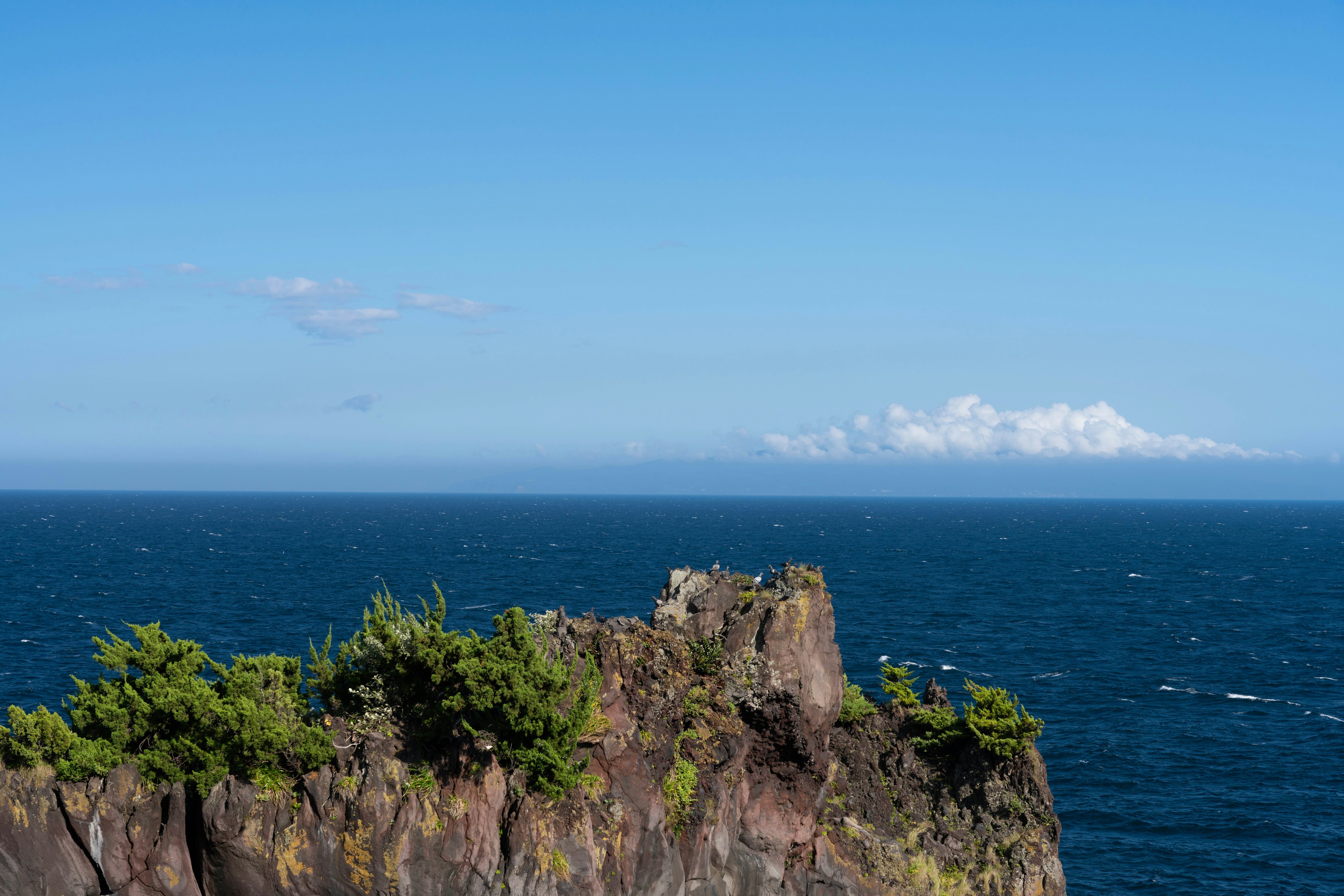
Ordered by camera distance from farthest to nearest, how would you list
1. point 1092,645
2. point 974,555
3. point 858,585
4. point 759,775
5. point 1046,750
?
1. point 974,555
2. point 858,585
3. point 1092,645
4. point 1046,750
5. point 759,775

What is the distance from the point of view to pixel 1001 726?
1620 inches

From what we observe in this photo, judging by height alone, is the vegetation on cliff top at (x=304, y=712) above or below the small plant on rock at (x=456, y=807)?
above

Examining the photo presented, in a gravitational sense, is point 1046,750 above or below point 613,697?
below

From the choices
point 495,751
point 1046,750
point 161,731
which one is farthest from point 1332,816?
point 161,731

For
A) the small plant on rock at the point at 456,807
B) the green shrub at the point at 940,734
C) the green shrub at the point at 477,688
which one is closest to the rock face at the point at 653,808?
the small plant on rock at the point at 456,807

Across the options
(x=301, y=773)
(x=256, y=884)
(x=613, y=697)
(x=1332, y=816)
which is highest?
(x=613, y=697)

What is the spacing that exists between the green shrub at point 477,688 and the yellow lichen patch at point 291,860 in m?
4.53

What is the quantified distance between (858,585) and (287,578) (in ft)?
256

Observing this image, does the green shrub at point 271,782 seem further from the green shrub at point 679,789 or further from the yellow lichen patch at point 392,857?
the green shrub at point 679,789

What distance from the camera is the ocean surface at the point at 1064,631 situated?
51344mm

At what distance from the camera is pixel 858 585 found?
127938 mm

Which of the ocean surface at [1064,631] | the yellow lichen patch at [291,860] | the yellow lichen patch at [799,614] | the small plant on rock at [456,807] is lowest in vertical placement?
the ocean surface at [1064,631]

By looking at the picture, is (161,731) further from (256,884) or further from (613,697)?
(613,697)

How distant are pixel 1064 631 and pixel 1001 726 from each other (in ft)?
208
